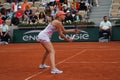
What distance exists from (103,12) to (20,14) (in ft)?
20.0

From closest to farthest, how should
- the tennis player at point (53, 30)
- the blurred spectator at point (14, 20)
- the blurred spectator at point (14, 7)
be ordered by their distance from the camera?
the tennis player at point (53, 30) < the blurred spectator at point (14, 20) < the blurred spectator at point (14, 7)

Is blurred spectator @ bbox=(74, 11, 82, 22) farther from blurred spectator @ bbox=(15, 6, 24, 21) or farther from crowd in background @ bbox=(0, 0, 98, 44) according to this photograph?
blurred spectator @ bbox=(15, 6, 24, 21)

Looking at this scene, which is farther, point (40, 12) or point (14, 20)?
point (14, 20)

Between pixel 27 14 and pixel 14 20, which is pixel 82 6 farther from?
pixel 14 20

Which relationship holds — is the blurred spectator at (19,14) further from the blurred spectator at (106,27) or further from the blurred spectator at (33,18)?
the blurred spectator at (106,27)

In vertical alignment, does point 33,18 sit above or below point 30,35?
above

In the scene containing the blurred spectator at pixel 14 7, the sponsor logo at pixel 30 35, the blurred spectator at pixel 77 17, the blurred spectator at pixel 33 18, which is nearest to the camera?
the sponsor logo at pixel 30 35

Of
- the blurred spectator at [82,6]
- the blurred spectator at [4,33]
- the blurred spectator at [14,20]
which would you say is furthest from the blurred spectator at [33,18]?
the blurred spectator at [82,6]

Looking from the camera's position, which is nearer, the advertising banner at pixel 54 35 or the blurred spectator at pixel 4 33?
the advertising banner at pixel 54 35

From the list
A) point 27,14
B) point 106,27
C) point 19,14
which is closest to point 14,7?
point 19,14

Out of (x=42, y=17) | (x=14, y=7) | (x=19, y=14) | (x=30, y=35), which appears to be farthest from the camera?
(x=14, y=7)

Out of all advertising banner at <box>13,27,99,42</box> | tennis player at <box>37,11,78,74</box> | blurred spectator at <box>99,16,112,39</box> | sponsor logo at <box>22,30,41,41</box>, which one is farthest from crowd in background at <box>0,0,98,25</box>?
tennis player at <box>37,11,78,74</box>

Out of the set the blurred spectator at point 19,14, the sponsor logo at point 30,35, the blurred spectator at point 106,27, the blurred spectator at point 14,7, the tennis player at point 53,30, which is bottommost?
the sponsor logo at point 30,35

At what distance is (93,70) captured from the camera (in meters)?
11.2
